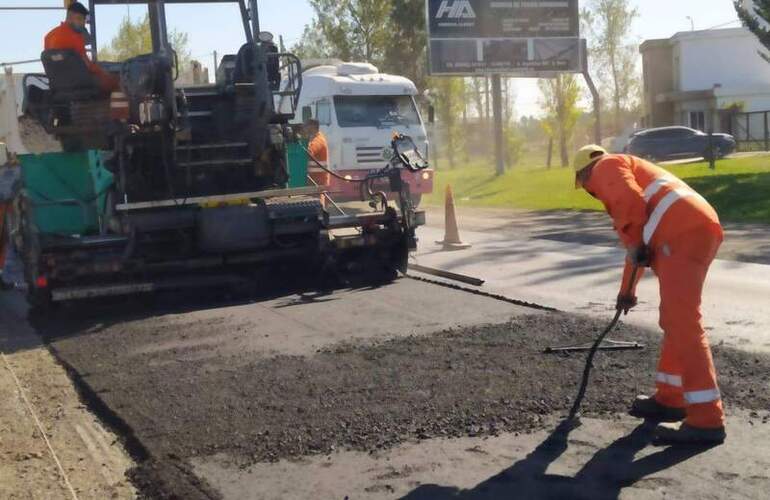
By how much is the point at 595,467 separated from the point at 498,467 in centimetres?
48

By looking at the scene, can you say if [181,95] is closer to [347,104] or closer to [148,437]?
[148,437]

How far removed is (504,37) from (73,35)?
24.1 m

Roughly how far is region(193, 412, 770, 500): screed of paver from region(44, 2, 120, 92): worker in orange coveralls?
6115 mm

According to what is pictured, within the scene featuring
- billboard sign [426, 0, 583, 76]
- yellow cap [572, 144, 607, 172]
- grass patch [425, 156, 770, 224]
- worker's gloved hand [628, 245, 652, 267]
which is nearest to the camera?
worker's gloved hand [628, 245, 652, 267]

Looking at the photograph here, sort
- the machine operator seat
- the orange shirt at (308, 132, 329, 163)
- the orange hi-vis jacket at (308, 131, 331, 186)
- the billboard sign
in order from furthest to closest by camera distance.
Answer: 1. the billboard sign
2. the orange shirt at (308, 132, 329, 163)
3. the orange hi-vis jacket at (308, 131, 331, 186)
4. the machine operator seat

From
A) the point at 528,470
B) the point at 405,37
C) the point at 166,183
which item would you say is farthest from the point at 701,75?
the point at 528,470

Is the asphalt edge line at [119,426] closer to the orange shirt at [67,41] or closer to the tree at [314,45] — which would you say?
the orange shirt at [67,41]

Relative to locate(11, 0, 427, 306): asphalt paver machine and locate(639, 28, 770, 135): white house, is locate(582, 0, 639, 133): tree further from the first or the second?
locate(11, 0, 427, 306): asphalt paver machine

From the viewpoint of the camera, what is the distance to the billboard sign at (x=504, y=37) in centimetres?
3266

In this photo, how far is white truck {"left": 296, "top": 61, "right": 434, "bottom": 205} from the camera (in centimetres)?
2162

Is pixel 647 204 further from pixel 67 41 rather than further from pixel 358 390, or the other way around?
pixel 67 41

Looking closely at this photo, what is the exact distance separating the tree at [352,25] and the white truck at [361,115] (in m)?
14.0

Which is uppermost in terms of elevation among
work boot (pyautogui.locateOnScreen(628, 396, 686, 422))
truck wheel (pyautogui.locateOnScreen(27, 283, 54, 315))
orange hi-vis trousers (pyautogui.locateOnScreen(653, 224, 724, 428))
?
orange hi-vis trousers (pyautogui.locateOnScreen(653, 224, 724, 428))

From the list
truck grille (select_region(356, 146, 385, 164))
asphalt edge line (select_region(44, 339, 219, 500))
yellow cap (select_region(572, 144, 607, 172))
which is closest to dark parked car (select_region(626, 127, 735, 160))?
truck grille (select_region(356, 146, 385, 164))
